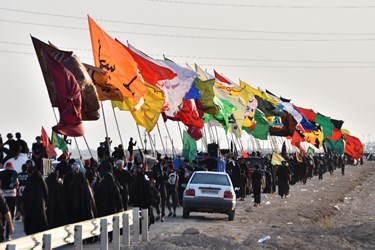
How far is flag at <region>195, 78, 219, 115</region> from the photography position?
4009 centimetres

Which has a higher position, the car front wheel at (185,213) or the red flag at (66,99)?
the red flag at (66,99)

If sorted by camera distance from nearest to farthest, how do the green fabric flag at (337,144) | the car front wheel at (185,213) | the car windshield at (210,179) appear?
the car front wheel at (185,213), the car windshield at (210,179), the green fabric flag at (337,144)

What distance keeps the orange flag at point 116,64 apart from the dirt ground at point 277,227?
4012 mm

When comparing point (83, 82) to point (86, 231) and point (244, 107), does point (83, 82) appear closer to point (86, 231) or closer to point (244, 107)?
point (86, 231)

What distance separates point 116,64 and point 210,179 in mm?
4475

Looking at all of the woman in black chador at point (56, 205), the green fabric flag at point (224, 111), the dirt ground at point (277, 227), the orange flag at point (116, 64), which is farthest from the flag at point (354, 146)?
the woman in black chador at point (56, 205)

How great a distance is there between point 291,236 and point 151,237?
3.11m

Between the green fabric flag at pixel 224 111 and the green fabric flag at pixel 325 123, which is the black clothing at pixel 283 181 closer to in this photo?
the green fabric flag at pixel 224 111

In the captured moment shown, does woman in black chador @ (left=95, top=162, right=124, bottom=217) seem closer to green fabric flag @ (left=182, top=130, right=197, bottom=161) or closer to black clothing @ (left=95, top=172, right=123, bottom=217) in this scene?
black clothing @ (left=95, top=172, right=123, bottom=217)

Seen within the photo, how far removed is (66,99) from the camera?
943 inches

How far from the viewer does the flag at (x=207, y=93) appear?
4009 cm

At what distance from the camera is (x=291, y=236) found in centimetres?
2200

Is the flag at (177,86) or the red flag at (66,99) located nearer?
the red flag at (66,99)

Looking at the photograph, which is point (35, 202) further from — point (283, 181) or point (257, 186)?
point (283, 181)
